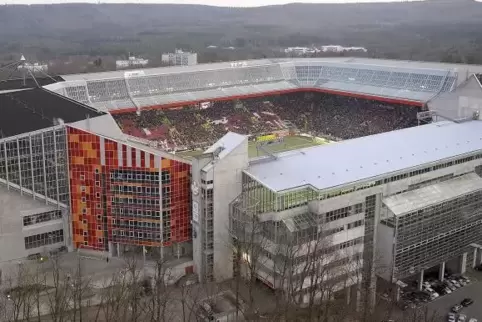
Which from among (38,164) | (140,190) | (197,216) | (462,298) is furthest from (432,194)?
(38,164)

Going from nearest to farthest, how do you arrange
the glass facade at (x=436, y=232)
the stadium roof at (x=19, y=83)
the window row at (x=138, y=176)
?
the glass facade at (x=436, y=232) < the window row at (x=138, y=176) < the stadium roof at (x=19, y=83)

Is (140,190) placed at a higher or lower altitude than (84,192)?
higher

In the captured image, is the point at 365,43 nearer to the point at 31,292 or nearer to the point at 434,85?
the point at 434,85

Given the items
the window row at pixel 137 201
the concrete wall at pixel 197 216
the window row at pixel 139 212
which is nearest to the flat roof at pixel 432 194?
the concrete wall at pixel 197 216

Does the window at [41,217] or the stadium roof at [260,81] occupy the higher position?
the stadium roof at [260,81]

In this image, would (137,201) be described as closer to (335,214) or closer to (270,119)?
(335,214)

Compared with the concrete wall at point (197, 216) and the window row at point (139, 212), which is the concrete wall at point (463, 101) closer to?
the concrete wall at point (197, 216)
